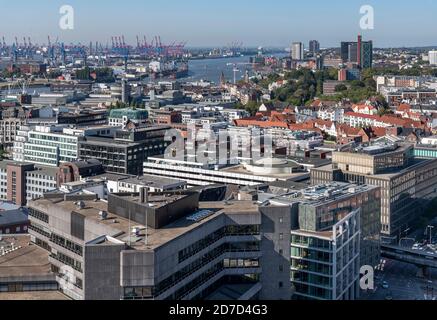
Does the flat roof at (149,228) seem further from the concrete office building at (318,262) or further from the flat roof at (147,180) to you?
the flat roof at (147,180)

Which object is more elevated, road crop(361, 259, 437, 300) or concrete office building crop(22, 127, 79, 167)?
concrete office building crop(22, 127, 79, 167)

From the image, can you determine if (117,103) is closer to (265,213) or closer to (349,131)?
(349,131)

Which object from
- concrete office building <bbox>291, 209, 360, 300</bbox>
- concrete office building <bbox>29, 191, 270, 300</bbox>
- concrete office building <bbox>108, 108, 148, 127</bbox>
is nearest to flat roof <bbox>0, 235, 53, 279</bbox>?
concrete office building <bbox>29, 191, 270, 300</bbox>

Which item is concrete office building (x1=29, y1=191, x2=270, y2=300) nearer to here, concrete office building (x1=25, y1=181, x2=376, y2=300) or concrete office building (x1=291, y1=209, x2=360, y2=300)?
concrete office building (x1=25, y1=181, x2=376, y2=300)

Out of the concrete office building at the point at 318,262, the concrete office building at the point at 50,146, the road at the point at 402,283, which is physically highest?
the concrete office building at the point at 50,146

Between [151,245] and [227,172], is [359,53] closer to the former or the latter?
[227,172]

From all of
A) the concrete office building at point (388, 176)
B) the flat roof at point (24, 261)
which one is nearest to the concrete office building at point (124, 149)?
the concrete office building at point (388, 176)
